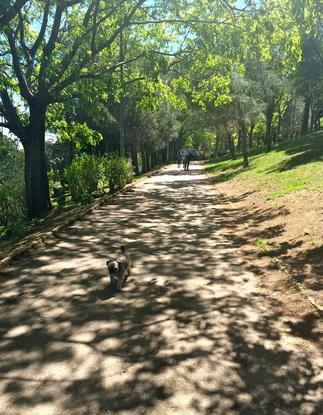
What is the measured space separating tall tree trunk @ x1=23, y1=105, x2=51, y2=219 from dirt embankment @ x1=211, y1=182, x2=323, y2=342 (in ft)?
22.0

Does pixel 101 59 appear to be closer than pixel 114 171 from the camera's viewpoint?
No

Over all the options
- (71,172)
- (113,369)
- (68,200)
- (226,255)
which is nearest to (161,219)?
(226,255)

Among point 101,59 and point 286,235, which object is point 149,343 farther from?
point 101,59

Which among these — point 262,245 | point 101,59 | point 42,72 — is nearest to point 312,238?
point 262,245

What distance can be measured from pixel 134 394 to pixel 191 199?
13250 millimetres

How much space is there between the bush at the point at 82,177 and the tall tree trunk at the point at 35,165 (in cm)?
137

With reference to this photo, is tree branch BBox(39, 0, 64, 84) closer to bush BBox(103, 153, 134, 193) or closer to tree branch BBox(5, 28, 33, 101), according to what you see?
tree branch BBox(5, 28, 33, 101)

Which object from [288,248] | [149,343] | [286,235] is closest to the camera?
[149,343]

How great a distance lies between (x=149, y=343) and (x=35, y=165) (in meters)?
11.6

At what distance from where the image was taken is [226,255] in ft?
26.6

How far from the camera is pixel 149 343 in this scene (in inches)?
177

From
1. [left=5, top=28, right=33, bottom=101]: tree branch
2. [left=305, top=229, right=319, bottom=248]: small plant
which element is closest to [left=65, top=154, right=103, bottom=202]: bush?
[left=5, top=28, right=33, bottom=101]: tree branch

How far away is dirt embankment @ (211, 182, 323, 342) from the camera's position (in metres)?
5.30

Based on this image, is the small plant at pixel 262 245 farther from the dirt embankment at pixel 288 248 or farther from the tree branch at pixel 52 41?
the tree branch at pixel 52 41
